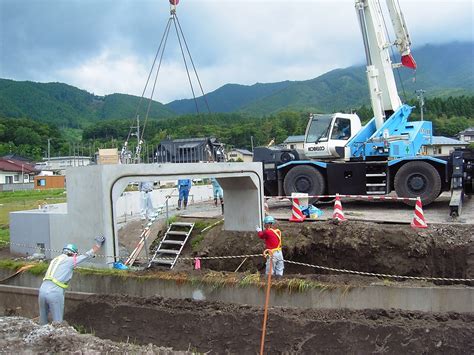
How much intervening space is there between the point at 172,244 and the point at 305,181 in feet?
17.2

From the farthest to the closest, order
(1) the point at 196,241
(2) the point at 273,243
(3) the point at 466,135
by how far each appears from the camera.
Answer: (3) the point at 466,135, (1) the point at 196,241, (2) the point at 273,243

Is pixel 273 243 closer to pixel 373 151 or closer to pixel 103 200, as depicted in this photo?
pixel 103 200

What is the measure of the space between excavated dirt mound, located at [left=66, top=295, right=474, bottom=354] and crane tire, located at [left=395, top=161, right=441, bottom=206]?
7.35 meters

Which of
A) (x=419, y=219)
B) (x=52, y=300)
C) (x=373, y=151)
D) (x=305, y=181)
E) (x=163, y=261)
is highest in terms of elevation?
(x=373, y=151)

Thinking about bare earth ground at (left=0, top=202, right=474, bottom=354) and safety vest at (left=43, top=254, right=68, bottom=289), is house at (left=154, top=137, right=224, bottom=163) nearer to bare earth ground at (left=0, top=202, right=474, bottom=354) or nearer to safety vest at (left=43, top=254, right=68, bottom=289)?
bare earth ground at (left=0, top=202, right=474, bottom=354)

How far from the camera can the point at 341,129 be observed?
56.4ft

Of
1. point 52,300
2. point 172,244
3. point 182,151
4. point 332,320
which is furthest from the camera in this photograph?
point 172,244

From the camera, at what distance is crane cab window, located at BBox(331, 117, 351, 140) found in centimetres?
1703

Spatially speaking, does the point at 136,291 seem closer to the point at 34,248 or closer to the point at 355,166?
the point at 34,248

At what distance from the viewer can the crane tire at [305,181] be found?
54.5 feet

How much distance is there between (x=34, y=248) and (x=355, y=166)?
10361 millimetres

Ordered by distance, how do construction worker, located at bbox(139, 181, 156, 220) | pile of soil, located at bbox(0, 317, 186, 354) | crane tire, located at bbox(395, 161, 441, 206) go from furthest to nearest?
construction worker, located at bbox(139, 181, 156, 220), crane tire, located at bbox(395, 161, 441, 206), pile of soil, located at bbox(0, 317, 186, 354)

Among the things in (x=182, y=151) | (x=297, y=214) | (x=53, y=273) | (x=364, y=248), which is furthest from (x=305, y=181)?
(x=53, y=273)

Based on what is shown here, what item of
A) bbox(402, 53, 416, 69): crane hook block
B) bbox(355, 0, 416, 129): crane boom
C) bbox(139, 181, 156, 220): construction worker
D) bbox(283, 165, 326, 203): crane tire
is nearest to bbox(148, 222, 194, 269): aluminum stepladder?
bbox(139, 181, 156, 220): construction worker
